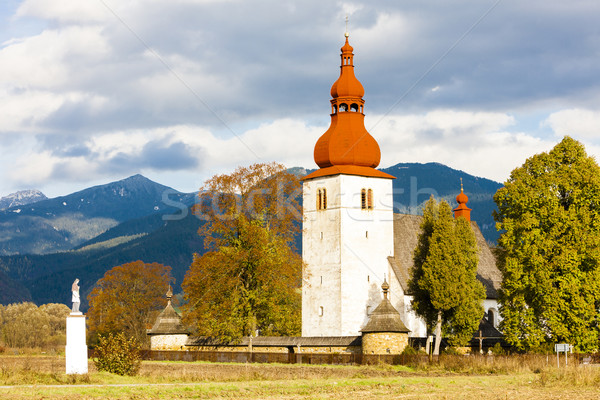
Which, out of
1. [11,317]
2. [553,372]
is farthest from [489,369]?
[11,317]

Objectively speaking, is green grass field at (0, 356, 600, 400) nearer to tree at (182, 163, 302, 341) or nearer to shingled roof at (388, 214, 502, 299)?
tree at (182, 163, 302, 341)

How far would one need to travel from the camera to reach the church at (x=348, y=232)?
181 ft

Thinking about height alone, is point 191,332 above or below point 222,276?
below

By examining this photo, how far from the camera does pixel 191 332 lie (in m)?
55.9

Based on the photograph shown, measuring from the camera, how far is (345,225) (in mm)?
55812

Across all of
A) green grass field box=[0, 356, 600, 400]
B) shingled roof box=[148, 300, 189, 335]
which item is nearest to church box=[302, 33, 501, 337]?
shingled roof box=[148, 300, 189, 335]

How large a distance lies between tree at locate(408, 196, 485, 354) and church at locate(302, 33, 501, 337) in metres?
7.07

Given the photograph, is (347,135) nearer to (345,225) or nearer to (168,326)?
(345,225)

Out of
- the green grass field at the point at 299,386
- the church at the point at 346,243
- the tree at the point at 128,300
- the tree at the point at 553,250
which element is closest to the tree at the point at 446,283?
the tree at the point at 553,250

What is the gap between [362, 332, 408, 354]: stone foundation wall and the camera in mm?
46219

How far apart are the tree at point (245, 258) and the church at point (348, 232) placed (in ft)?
5.99

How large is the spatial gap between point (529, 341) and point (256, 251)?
18.2 metres

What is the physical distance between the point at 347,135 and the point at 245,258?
10.9m

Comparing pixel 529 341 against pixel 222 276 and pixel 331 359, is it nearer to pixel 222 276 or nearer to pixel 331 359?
pixel 331 359
